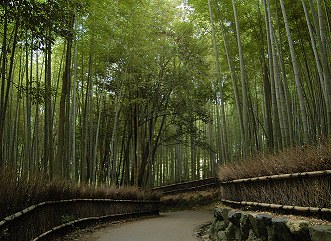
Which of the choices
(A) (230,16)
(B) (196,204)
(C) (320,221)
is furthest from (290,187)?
(B) (196,204)

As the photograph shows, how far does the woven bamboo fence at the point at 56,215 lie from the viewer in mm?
2846

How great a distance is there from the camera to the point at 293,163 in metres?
3.21

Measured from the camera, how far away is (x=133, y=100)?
31.6ft

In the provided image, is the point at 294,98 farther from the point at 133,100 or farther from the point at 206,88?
the point at 133,100

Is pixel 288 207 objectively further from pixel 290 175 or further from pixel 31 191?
pixel 31 191

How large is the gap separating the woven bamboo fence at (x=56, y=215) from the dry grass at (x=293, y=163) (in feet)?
8.89

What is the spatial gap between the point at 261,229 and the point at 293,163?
29.8 inches

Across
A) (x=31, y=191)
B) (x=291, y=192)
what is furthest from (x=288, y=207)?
(x=31, y=191)

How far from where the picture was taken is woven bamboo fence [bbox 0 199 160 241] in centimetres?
285

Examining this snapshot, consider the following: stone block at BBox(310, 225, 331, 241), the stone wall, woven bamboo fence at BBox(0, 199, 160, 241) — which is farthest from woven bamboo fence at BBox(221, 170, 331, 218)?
woven bamboo fence at BBox(0, 199, 160, 241)

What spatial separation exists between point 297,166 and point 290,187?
0.26 meters

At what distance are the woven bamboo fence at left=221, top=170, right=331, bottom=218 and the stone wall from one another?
0.23 m

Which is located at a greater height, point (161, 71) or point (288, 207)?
point (161, 71)

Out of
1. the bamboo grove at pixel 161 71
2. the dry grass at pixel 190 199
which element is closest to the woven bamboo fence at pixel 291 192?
the bamboo grove at pixel 161 71
